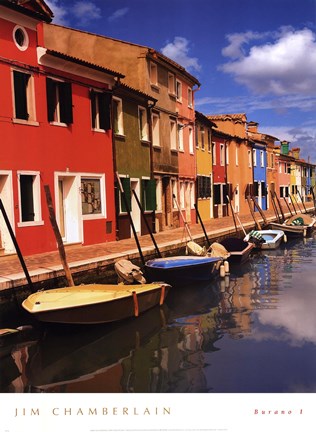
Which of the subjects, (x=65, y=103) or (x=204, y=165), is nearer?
(x=65, y=103)

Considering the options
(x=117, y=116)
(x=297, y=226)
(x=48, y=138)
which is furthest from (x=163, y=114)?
(x=297, y=226)

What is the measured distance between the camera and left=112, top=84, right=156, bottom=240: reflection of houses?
1350 cm

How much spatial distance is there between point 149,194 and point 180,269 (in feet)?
19.8

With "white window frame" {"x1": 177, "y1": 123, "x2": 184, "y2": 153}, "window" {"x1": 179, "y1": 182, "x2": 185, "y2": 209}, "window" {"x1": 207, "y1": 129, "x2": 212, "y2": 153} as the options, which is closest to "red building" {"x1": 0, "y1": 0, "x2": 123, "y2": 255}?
"white window frame" {"x1": 177, "y1": 123, "x2": 184, "y2": 153}

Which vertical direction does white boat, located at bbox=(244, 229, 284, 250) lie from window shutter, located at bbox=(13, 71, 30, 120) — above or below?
below

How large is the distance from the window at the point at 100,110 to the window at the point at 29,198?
2.95 meters

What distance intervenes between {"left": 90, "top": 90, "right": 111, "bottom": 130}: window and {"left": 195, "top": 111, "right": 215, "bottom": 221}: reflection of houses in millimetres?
8299

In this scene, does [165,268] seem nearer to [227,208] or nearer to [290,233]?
[290,233]

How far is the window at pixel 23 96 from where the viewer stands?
953 cm

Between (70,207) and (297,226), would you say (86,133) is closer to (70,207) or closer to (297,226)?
(70,207)

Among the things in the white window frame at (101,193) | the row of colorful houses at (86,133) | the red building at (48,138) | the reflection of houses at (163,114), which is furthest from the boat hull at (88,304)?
the reflection of houses at (163,114)

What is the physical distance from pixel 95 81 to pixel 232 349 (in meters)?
8.68

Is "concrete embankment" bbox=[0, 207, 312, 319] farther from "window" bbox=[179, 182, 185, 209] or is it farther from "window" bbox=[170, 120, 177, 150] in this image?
"window" bbox=[179, 182, 185, 209]

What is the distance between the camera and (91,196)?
12156 mm
